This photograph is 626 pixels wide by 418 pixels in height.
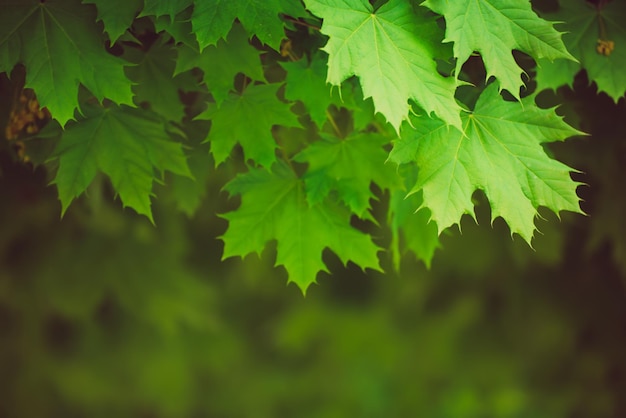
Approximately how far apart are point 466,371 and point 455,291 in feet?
1.96

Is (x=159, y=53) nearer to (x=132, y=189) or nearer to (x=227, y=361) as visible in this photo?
(x=132, y=189)

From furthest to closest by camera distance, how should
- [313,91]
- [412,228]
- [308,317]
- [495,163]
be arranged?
[308,317] < [412,228] < [313,91] < [495,163]

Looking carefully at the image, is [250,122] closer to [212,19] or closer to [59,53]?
[212,19]

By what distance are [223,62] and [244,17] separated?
151 millimetres

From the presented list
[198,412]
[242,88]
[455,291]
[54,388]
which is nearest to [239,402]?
[198,412]

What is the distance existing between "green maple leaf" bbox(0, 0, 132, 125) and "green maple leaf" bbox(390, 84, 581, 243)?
1.90ft

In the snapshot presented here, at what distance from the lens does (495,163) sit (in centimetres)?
130

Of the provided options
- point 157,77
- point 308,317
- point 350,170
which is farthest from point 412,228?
point 308,317

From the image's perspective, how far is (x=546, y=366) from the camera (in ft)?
12.1

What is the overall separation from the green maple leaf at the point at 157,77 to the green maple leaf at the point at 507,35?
65 centimetres

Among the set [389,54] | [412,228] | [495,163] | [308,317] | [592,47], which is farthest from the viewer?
[308,317]

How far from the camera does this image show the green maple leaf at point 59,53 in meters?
1.30

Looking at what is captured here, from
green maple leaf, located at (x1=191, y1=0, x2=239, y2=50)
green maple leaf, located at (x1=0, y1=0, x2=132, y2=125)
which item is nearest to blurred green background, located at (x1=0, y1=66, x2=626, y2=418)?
green maple leaf, located at (x1=0, y1=0, x2=132, y2=125)

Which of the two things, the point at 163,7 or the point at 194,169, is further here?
the point at 194,169
